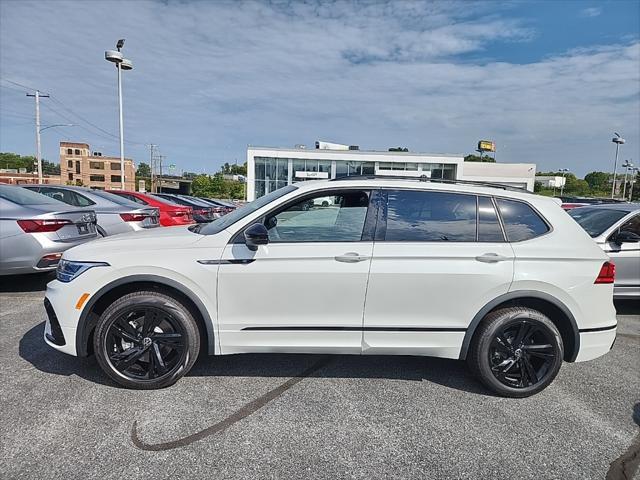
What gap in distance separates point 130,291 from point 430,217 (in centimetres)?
249

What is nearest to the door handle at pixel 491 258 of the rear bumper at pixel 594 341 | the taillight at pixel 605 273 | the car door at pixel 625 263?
the taillight at pixel 605 273

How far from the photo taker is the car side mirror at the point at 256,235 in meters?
2.82

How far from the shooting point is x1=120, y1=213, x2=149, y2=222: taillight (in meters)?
6.91

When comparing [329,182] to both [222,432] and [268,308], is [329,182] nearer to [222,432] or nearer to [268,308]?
[268,308]

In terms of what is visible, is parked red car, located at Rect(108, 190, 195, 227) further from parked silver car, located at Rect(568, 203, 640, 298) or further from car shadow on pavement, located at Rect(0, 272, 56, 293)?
parked silver car, located at Rect(568, 203, 640, 298)

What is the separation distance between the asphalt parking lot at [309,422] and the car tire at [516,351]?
150 millimetres

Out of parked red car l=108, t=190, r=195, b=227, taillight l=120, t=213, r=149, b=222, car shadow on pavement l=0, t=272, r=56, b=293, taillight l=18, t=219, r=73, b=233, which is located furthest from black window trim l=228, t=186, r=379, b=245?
parked red car l=108, t=190, r=195, b=227

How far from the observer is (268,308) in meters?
2.95

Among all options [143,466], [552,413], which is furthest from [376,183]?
[143,466]

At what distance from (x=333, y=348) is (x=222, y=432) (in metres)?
1.00

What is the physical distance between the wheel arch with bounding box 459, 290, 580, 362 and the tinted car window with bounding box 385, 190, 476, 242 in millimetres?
558

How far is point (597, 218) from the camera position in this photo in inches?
217

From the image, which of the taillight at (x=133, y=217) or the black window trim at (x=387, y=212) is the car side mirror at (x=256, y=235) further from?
the taillight at (x=133, y=217)

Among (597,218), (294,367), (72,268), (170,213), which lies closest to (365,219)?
(294,367)
